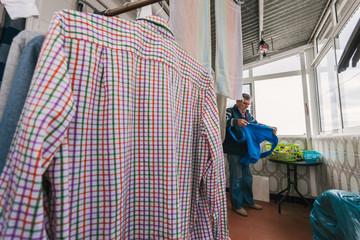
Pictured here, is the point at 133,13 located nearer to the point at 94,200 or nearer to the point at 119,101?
the point at 119,101

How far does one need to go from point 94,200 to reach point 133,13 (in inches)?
68.3

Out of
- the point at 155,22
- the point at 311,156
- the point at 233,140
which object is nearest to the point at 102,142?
the point at 155,22

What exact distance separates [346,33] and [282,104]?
1629 mm

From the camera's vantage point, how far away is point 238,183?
2275 millimetres

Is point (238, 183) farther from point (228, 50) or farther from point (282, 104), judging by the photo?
point (282, 104)

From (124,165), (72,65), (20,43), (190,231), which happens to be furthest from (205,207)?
(20,43)

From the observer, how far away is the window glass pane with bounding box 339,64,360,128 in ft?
5.30

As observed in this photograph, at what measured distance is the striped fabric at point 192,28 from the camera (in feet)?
2.82

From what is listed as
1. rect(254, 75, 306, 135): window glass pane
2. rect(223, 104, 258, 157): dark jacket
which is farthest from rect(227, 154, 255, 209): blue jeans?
rect(254, 75, 306, 135): window glass pane

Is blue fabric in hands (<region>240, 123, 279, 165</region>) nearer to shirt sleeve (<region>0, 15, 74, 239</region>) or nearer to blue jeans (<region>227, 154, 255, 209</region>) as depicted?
blue jeans (<region>227, 154, 255, 209</region>)

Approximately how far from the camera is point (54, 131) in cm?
32

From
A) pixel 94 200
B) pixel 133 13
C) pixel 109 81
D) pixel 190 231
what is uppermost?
pixel 133 13

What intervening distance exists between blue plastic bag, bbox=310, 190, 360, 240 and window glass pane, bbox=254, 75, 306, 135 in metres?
2.58

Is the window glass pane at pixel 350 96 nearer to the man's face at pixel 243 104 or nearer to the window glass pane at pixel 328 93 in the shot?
the window glass pane at pixel 328 93
